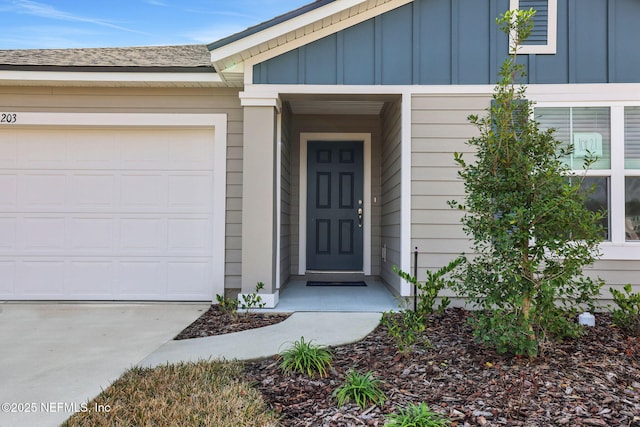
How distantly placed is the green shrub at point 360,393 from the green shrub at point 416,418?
7.7 inches

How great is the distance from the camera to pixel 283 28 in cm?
464

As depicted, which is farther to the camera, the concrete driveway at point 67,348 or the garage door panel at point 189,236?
the garage door panel at point 189,236

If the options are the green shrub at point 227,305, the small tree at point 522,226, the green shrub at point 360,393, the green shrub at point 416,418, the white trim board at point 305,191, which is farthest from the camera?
the white trim board at point 305,191

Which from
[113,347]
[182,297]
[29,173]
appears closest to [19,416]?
[113,347]

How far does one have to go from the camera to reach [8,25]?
31.1ft

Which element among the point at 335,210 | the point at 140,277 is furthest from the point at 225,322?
the point at 335,210

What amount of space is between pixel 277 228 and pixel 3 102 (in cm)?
367

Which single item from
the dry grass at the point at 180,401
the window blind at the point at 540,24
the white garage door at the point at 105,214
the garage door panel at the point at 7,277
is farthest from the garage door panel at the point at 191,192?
the window blind at the point at 540,24

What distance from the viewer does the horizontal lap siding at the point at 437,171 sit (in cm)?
491

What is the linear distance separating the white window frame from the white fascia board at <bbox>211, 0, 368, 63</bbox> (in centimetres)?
304

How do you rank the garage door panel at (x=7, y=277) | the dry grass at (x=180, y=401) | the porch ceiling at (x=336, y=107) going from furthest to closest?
the porch ceiling at (x=336, y=107) < the garage door panel at (x=7, y=277) < the dry grass at (x=180, y=401)

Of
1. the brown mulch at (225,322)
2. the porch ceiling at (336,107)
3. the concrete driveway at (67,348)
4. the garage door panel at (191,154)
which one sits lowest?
the concrete driveway at (67,348)

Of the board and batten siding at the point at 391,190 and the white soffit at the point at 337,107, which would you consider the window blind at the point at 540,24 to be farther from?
the white soffit at the point at 337,107

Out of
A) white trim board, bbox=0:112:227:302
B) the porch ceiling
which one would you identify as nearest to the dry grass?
white trim board, bbox=0:112:227:302
